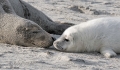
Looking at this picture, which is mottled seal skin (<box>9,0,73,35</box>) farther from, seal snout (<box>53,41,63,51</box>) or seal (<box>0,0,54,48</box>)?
seal snout (<box>53,41,63,51</box>)

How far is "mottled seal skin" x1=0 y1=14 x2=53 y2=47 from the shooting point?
17.0ft

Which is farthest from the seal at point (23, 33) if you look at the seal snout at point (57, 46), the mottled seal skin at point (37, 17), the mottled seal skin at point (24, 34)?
the mottled seal skin at point (37, 17)

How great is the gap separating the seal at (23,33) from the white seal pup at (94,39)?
0.19 meters

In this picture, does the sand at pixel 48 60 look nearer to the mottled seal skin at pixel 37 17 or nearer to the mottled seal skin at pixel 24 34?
the mottled seal skin at pixel 24 34

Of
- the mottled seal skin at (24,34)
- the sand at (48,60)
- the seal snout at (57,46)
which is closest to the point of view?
the sand at (48,60)

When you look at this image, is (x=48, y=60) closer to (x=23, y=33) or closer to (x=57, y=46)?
(x=57, y=46)

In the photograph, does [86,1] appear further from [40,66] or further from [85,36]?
[40,66]

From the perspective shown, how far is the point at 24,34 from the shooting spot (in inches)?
205

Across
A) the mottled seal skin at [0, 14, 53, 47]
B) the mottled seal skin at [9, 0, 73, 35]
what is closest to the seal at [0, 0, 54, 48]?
the mottled seal skin at [0, 14, 53, 47]

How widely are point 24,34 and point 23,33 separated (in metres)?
0.02

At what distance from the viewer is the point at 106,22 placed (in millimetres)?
5383

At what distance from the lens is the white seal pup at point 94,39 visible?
17.0 ft

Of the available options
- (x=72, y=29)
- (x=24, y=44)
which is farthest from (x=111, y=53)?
(x=24, y=44)

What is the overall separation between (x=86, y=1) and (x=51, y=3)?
3.97 feet
